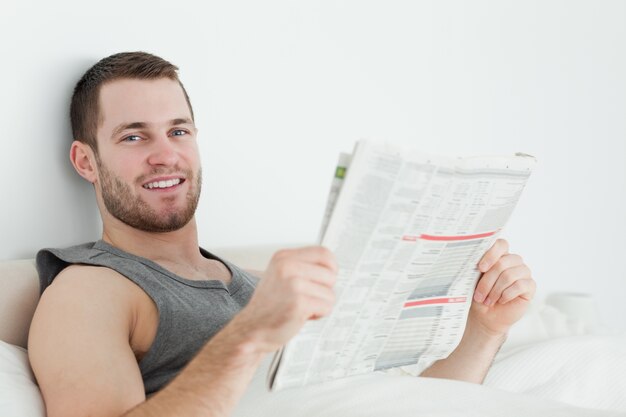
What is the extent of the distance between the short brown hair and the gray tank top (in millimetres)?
244

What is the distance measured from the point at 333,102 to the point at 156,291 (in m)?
0.96

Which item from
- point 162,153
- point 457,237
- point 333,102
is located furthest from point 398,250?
point 333,102

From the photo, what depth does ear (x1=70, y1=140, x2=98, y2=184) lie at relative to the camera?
167 cm

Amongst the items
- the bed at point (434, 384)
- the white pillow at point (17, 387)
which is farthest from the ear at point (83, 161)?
the white pillow at point (17, 387)

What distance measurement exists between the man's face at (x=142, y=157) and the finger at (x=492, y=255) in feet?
2.10

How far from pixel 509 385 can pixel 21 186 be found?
105 cm

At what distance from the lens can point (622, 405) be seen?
1.65m

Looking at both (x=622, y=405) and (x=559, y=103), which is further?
(x=559, y=103)

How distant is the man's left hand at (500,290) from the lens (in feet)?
4.61

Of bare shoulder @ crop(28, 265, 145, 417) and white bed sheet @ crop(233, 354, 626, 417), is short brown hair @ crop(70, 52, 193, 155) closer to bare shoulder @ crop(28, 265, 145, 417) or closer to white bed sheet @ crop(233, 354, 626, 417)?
bare shoulder @ crop(28, 265, 145, 417)

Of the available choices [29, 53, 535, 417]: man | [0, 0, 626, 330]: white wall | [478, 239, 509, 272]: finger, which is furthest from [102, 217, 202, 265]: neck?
[478, 239, 509, 272]: finger

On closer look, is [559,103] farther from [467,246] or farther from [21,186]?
[21,186]

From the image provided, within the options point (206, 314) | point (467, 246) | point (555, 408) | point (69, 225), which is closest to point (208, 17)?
point (69, 225)

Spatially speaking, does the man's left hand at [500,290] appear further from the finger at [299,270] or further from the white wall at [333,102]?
the white wall at [333,102]
